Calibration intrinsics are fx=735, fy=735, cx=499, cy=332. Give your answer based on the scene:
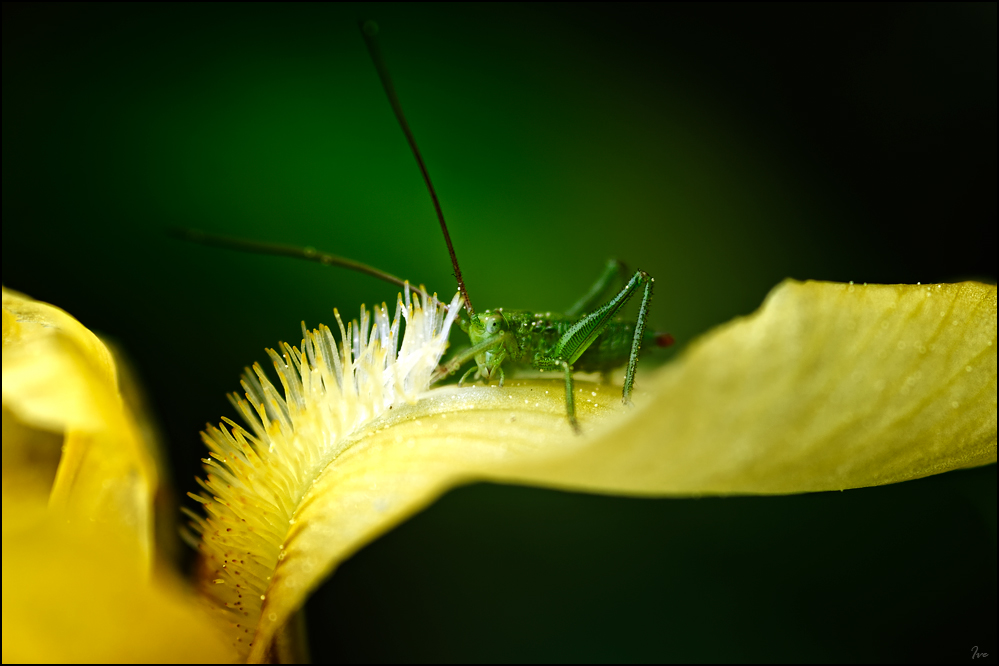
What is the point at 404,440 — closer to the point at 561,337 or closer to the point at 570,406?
the point at 570,406

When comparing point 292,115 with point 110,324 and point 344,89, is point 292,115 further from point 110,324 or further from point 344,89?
point 110,324

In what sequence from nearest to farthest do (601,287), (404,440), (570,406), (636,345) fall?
(404,440) < (570,406) < (636,345) < (601,287)

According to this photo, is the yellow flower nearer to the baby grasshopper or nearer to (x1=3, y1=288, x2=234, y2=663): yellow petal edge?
(x1=3, y1=288, x2=234, y2=663): yellow petal edge

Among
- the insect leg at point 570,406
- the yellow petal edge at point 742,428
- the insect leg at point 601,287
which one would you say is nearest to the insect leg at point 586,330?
the insect leg at point 601,287

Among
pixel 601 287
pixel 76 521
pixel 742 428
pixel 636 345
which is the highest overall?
pixel 601 287

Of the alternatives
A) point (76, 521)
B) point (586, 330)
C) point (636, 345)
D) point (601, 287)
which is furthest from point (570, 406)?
point (601, 287)

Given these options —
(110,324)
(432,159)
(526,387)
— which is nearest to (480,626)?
(526,387)
